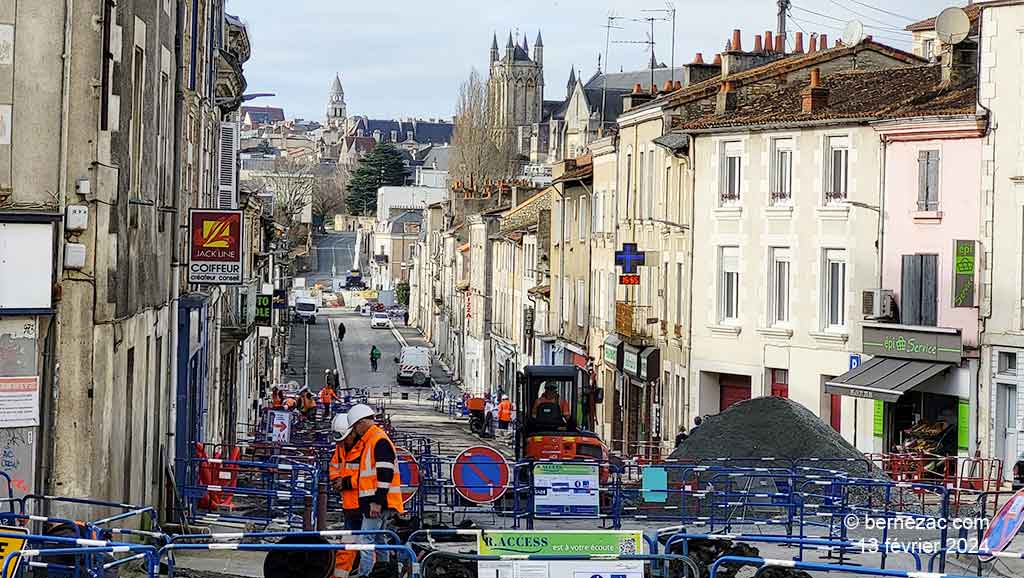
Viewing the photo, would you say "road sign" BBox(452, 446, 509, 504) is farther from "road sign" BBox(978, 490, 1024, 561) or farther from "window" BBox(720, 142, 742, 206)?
"window" BBox(720, 142, 742, 206)

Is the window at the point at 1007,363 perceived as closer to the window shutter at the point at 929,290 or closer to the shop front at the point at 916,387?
the shop front at the point at 916,387

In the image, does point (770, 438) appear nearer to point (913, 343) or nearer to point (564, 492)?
point (564, 492)

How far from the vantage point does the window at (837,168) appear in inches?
1510

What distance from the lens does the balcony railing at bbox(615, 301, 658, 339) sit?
154 ft

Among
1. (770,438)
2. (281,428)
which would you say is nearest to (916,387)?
(770,438)

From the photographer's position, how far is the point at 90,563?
40.0 ft

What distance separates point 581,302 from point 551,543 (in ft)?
147

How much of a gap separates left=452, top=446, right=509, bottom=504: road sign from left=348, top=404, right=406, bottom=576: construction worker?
6714mm

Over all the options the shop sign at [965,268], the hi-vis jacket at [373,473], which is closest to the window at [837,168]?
the shop sign at [965,268]

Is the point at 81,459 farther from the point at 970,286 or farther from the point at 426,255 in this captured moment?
the point at 426,255

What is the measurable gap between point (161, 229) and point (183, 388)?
15.6 feet

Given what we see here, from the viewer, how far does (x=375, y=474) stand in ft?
48.9

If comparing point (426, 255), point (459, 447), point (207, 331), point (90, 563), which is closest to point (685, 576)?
point (90, 563)

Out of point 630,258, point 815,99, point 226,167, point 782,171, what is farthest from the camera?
point 630,258
